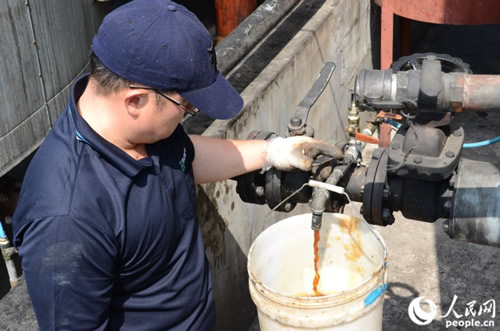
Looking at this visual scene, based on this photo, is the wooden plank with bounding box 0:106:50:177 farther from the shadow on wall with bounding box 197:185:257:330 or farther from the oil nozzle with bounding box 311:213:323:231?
the oil nozzle with bounding box 311:213:323:231

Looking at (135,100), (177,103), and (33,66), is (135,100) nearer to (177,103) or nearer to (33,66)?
(177,103)

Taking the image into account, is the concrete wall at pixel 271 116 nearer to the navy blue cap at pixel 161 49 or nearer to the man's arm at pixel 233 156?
the man's arm at pixel 233 156

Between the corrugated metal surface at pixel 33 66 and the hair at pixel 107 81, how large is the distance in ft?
8.48

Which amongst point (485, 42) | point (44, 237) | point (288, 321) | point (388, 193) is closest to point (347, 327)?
point (288, 321)

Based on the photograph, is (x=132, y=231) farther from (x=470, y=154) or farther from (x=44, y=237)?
(x=470, y=154)

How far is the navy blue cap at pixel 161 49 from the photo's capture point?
1.74 m

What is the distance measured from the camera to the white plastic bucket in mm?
2082

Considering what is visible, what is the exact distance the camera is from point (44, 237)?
1671 millimetres

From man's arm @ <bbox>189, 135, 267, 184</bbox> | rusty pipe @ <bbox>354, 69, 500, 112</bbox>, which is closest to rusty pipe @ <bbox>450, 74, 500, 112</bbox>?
rusty pipe @ <bbox>354, 69, 500, 112</bbox>

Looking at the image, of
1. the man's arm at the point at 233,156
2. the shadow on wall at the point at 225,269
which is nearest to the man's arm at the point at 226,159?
the man's arm at the point at 233,156

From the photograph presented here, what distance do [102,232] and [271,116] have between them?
74.0 inches

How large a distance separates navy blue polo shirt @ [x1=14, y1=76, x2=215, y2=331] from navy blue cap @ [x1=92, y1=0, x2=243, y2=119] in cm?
21

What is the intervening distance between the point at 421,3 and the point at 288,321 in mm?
3081

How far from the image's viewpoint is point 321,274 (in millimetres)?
2658
